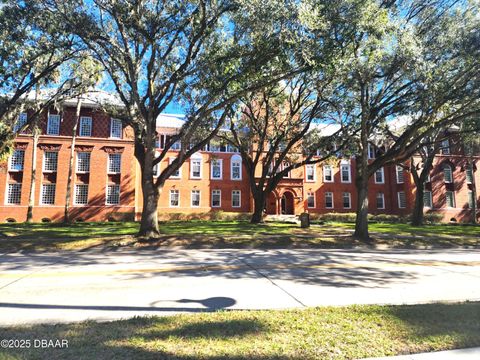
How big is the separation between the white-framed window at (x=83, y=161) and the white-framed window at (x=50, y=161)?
7.33 feet

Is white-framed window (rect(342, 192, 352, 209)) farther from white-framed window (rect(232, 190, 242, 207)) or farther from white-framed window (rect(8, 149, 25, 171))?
white-framed window (rect(8, 149, 25, 171))

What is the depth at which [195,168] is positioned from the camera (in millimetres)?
41844

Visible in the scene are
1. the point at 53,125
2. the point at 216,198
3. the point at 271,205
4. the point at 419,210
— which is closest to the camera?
the point at 419,210

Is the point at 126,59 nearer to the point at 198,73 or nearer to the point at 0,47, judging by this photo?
the point at 198,73

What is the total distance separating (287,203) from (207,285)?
121ft

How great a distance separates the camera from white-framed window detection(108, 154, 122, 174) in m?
36.8

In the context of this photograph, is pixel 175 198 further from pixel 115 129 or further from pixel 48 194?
pixel 48 194

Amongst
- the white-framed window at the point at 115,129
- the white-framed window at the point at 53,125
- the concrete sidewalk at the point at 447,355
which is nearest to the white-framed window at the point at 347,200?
the white-framed window at the point at 115,129

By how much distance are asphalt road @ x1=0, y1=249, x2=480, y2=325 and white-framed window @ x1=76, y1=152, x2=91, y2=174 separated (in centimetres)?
2757

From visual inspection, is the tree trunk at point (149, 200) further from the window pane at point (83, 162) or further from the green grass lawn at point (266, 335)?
the window pane at point (83, 162)

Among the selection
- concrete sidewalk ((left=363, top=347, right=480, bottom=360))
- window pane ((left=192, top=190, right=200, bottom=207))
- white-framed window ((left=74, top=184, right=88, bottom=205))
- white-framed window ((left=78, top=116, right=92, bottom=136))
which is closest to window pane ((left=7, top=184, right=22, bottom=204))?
white-framed window ((left=74, top=184, right=88, bottom=205))

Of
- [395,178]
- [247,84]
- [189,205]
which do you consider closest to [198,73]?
[247,84]

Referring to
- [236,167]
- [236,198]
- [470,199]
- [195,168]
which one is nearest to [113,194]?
[195,168]

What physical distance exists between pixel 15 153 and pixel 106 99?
63.3 feet
